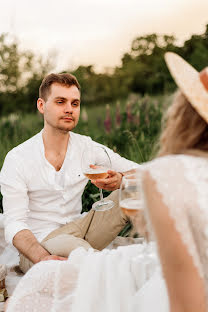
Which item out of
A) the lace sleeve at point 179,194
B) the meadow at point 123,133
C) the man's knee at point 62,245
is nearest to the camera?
the lace sleeve at point 179,194

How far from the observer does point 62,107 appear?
114 inches

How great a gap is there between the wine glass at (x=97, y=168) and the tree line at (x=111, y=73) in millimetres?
2844

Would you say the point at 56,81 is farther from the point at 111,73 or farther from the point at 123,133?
the point at 111,73

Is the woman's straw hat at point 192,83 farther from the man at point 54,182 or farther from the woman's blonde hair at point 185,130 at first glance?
the man at point 54,182

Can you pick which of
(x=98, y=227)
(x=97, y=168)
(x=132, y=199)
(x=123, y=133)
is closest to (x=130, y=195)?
(x=132, y=199)

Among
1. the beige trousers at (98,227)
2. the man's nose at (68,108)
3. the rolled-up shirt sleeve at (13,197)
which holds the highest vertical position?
the man's nose at (68,108)

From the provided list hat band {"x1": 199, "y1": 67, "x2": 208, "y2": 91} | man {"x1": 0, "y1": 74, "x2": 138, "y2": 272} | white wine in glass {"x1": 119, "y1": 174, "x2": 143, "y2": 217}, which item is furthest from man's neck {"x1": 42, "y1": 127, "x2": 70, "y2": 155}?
hat band {"x1": 199, "y1": 67, "x2": 208, "y2": 91}

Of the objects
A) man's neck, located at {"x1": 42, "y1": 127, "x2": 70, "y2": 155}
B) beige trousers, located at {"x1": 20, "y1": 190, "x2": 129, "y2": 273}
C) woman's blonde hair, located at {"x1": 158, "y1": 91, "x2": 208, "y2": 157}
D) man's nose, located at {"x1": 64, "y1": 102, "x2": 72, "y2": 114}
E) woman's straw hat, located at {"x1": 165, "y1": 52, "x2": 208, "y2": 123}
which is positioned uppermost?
woman's straw hat, located at {"x1": 165, "y1": 52, "x2": 208, "y2": 123}

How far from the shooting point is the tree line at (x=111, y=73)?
12598 mm

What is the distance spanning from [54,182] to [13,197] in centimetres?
36

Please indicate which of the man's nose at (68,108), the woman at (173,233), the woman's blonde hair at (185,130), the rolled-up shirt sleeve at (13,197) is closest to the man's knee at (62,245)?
the rolled-up shirt sleeve at (13,197)

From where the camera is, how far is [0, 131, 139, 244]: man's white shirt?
8.74 ft

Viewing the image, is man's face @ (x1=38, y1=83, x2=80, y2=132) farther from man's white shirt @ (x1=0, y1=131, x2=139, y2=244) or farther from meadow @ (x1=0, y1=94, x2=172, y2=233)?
meadow @ (x1=0, y1=94, x2=172, y2=233)

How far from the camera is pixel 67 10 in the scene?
31.5 feet
